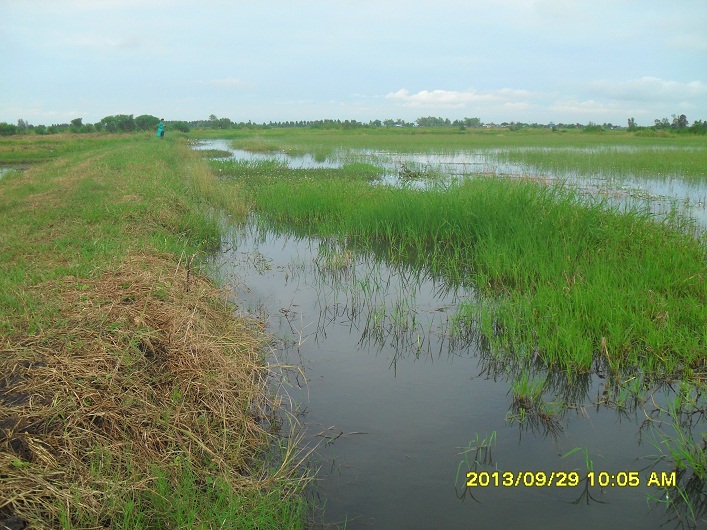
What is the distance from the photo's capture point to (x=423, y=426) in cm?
331

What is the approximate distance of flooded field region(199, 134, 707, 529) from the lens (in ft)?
8.60

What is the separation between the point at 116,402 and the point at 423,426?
1.83 m

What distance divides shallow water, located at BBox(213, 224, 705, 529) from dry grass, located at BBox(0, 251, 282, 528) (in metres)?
0.53

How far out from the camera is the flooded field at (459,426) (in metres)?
2.62

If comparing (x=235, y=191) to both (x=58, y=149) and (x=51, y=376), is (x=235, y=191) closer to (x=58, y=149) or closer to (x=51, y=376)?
(x=51, y=376)

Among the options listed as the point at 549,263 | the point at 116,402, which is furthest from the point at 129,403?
the point at 549,263

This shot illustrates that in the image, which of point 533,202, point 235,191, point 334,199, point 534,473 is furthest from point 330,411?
point 235,191

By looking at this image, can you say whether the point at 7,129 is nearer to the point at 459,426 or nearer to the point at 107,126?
the point at 107,126

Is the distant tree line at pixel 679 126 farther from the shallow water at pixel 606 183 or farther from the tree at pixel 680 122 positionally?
the shallow water at pixel 606 183

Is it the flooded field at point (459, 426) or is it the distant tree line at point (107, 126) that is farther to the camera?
the distant tree line at point (107, 126)

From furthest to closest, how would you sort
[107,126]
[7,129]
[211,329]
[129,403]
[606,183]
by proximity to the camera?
[107,126] < [7,129] < [606,183] < [211,329] < [129,403]
